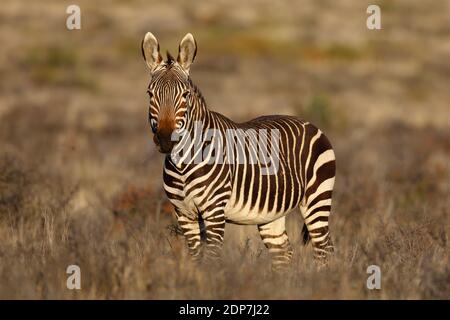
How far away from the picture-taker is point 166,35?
1586 inches

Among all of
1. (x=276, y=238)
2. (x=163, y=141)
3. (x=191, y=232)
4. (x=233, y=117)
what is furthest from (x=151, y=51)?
(x=233, y=117)

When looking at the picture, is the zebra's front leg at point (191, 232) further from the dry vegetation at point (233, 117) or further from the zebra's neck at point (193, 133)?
the zebra's neck at point (193, 133)

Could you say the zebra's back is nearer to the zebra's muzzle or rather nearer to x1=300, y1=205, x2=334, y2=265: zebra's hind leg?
x1=300, y1=205, x2=334, y2=265: zebra's hind leg

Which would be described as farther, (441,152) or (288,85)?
(288,85)

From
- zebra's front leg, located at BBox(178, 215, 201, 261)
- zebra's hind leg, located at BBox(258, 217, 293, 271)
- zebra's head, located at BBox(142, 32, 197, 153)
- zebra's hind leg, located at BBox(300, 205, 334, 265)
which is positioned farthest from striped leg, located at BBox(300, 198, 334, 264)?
zebra's head, located at BBox(142, 32, 197, 153)

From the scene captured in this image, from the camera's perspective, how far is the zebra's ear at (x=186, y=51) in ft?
23.6

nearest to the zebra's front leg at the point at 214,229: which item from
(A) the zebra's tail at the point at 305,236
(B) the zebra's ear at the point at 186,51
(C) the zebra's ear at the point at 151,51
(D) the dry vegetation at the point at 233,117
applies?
(D) the dry vegetation at the point at 233,117

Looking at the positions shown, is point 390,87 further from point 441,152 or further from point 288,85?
point 441,152

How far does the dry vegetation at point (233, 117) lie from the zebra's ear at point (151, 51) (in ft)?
5.36

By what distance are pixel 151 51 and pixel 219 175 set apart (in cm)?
125

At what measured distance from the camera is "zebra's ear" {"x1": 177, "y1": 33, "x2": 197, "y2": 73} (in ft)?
23.6

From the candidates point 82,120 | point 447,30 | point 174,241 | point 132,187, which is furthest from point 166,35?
point 174,241

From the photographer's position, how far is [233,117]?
71.1ft
